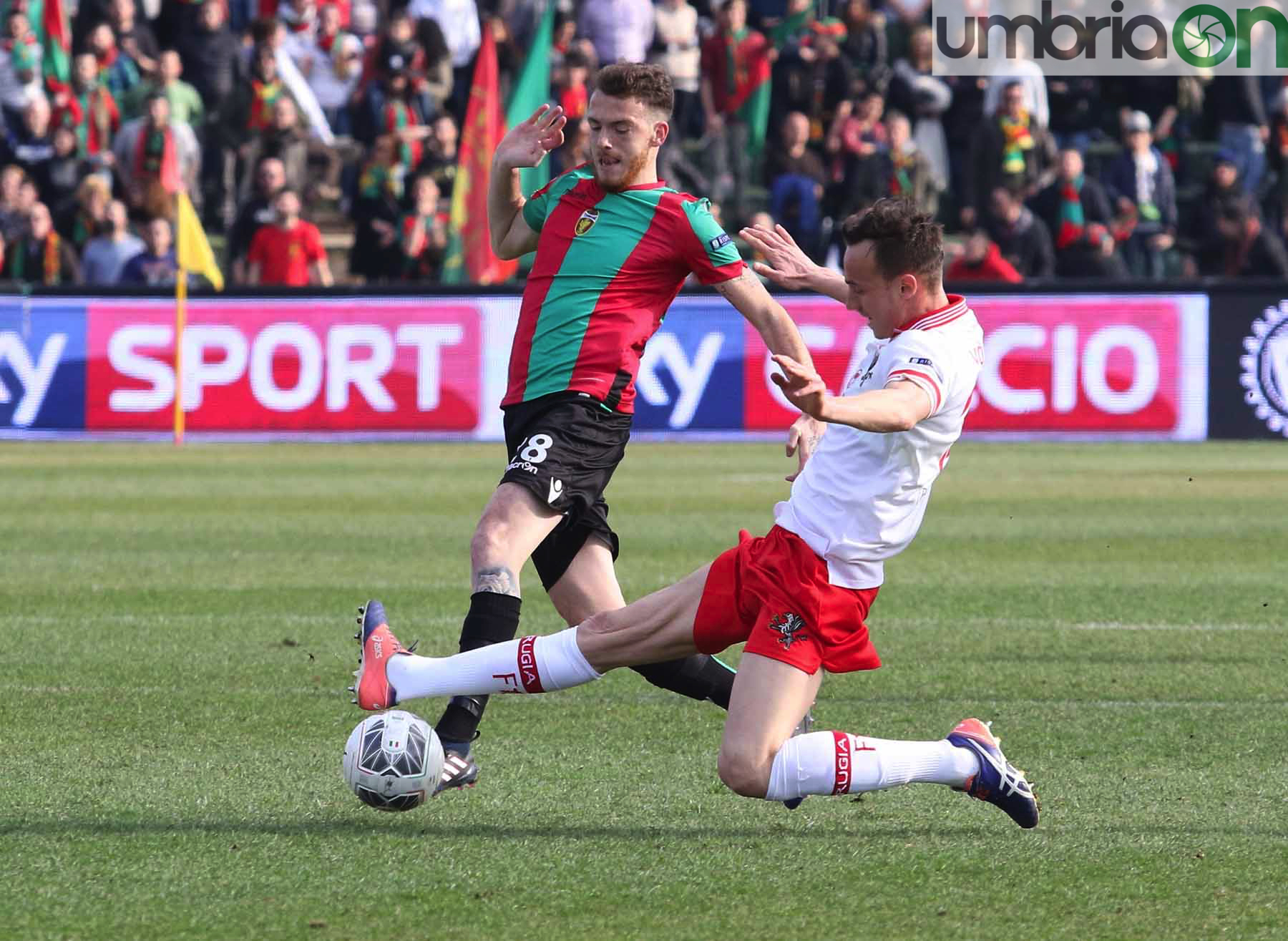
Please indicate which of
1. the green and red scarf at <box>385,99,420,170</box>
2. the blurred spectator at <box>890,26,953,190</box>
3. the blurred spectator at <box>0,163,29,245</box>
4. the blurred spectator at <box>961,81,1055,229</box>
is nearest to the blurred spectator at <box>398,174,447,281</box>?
the green and red scarf at <box>385,99,420,170</box>

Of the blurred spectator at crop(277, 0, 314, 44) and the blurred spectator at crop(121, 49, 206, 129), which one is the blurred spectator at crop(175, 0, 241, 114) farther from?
the blurred spectator at crop(277, 0, 314, 44)

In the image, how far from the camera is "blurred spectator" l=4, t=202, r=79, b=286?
20.0m

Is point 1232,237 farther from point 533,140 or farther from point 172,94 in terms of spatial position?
point 533,140

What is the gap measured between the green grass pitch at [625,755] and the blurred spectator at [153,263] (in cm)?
664

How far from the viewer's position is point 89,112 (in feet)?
70.1

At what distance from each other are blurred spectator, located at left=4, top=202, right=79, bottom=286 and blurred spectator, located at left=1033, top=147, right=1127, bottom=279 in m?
9.58

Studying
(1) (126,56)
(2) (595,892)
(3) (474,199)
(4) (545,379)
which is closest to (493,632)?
(4) (545,379)

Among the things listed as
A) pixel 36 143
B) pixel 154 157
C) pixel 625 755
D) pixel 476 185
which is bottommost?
pixel 625 755

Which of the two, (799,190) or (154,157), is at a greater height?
(154,157)

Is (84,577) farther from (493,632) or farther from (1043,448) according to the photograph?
(1043,448)

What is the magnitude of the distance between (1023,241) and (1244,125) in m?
3.30

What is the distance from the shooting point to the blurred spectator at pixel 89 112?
69.5 feet

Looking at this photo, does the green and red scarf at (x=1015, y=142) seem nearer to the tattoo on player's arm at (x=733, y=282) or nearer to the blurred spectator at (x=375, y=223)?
the blurred spectator at (x=375, y=223)

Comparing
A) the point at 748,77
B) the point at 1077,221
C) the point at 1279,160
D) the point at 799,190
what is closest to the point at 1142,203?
the point at 1077,221
